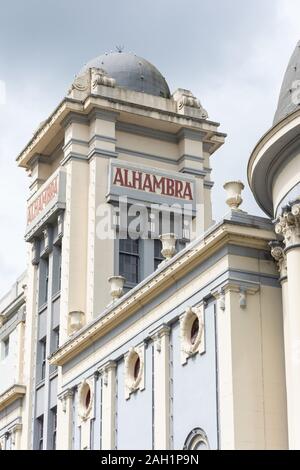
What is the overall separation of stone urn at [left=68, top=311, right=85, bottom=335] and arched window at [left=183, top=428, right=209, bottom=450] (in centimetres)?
1194

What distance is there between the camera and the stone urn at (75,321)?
45062 millimetres

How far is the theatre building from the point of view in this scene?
3241 cm

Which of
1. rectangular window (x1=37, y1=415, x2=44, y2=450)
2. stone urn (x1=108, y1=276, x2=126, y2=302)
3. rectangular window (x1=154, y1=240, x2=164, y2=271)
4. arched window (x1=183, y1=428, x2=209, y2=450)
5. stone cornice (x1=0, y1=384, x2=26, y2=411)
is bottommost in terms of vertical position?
arched window (x1=183, y1=428, x2=209, y2=450)

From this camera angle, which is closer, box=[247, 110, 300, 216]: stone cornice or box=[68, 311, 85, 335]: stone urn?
box=[247, 110, 300, 216]: stone cornice

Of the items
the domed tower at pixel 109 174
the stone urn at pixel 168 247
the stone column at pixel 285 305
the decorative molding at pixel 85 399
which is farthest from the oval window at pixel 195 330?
the domed tower at pixel 109 174

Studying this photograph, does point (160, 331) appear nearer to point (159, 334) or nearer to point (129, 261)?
point (159, 334)

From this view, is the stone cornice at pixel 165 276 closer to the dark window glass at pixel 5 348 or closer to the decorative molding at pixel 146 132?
the decorative molding at pixel 146 132

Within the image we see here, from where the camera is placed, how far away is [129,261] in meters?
49.3

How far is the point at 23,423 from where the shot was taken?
51.7 m

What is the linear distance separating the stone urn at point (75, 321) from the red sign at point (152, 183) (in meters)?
7.03

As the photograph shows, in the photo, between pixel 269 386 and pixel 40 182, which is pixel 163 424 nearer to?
pixel 269 386

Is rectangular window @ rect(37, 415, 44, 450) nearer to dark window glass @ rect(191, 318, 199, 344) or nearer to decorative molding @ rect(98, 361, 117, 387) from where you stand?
decorative molding @ rect(98, 361, 117, 387)

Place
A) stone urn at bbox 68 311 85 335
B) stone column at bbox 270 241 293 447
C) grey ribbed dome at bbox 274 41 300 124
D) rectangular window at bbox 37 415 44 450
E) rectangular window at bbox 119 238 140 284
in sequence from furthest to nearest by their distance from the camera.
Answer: rectangular window at bbox 37 415 44 450 → rectangular window at bbox 119 238 140 284 → stone urn at bbox 68 311 85 335 → grey ribbed dome at bbox 274 41 300 124 → stone column at bbox 270 241 293 447

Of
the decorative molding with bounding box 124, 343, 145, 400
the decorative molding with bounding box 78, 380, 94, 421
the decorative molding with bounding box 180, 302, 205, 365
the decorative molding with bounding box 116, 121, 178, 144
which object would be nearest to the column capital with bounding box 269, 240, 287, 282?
the decorative molding with bounding box 180, 302, 205, 365
